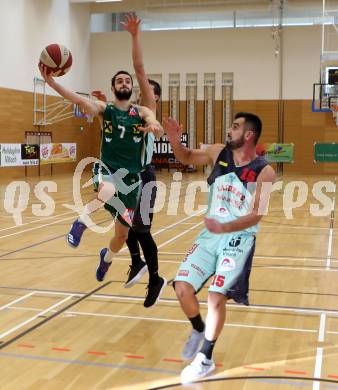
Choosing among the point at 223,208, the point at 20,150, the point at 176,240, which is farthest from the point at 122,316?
the point at 20,150

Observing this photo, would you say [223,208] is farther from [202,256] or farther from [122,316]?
[122,316]

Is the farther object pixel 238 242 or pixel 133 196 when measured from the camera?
pixel 133 196

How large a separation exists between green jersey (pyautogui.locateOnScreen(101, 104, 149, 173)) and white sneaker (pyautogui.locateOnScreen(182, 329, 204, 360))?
5.73 feet

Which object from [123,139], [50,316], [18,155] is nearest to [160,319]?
[50,316]

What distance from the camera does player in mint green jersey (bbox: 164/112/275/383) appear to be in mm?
3875

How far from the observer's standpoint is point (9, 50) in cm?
2198

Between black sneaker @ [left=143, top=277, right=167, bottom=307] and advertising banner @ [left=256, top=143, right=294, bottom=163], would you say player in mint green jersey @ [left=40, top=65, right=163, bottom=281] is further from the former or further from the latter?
advertising banner @ [left=256, top=143, right=294, bottom=163]

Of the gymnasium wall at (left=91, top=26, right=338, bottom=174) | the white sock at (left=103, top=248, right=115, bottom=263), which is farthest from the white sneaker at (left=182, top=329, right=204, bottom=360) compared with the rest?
the gymnasium wall at (left=91, top=26, right=338, bottom=174)

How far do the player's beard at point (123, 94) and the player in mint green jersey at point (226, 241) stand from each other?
4.23ft

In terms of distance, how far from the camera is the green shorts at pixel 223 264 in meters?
3.87

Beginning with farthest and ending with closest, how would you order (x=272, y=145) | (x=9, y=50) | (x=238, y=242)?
1. (x=272, y=145)
2. (x=9, y=50)
3. (x=238, y=242)

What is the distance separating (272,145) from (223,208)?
22.9 meters

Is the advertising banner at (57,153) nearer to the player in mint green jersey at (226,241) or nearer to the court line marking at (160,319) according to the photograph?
the court line marking at (160,319)

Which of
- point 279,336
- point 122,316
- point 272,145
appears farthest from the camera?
point 272,145
